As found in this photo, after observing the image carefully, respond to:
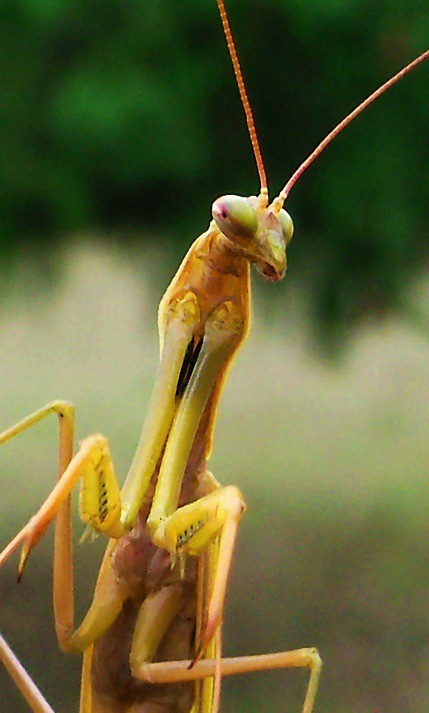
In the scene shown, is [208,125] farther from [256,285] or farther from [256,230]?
[256,230]

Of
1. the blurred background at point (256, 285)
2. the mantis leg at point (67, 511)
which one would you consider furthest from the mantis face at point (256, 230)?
the blurred background at point (256, 285)

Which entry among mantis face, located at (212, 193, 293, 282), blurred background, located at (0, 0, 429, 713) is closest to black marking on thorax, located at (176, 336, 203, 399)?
mantis face, located at (212, 193, 293, 282)

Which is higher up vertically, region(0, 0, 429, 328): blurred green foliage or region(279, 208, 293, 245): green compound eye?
region(0, 0, 429, 328): blurred green foliage

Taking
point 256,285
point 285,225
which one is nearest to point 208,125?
point 256,285

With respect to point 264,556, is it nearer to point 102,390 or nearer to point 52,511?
point 102,390

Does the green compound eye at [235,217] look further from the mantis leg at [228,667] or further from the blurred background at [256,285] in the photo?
the blurred background at [256,285]

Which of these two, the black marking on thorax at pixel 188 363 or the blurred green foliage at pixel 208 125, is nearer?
the black marking on thorax at pixel 188 363

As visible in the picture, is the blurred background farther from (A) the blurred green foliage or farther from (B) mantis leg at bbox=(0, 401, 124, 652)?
(B) mantis leg at bbox=(0, 401, 124, 652)
